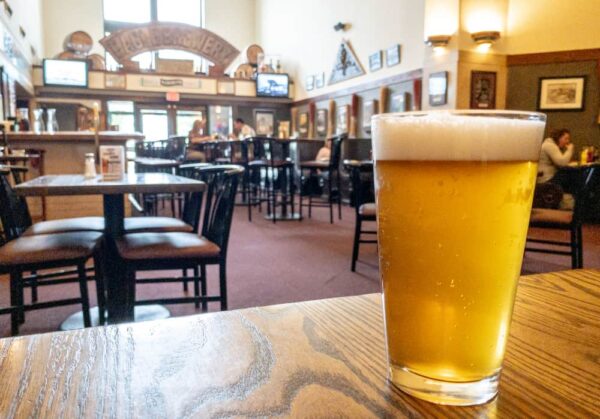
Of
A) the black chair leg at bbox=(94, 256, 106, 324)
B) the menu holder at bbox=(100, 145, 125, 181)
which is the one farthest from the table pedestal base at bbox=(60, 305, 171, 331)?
the menu holder at bbox=(100, 145, 125, 181)

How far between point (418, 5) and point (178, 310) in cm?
684

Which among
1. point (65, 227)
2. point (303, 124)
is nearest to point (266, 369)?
point (65, 227)

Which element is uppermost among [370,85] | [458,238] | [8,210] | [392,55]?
[392,55]

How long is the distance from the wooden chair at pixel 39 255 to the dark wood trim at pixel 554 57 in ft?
21.8

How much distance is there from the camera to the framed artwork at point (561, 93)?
6.76 meters

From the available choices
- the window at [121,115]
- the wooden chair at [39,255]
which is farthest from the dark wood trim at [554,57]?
the window at [121,115]

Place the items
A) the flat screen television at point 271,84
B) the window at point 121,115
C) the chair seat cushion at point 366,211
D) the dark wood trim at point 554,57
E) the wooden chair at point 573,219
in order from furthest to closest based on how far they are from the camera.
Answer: the window at point 121,115
the flat screen television at point 271,84
the dark wood trim at point 554,57
the chair seat cushion at point 366,211
the wooden chair at point 573,219

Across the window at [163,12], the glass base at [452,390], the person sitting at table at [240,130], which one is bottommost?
the glass base at [452,390]

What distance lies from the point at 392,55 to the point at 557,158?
3648mm

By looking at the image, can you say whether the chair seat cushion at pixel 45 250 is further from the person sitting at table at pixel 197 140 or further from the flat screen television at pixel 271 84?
the flat screen television at pixel 271 84

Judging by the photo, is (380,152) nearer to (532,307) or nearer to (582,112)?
(532,307)

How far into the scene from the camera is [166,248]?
215 centimetres

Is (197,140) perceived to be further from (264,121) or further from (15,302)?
(15,302)

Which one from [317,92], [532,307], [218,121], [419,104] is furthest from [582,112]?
[218,121]
